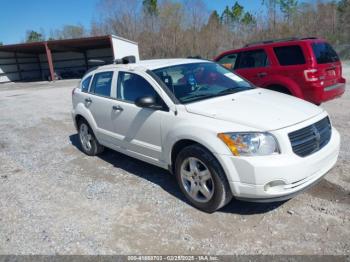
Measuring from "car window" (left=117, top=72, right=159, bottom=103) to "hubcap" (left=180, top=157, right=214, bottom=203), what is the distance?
1.00 meters

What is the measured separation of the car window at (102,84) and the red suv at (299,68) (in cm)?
379

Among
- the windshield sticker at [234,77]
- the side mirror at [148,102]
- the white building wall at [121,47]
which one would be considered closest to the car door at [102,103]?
the side mirror at [148,102]

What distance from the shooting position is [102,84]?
4980 mm

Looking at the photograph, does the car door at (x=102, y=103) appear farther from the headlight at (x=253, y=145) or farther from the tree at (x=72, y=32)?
the tree at (x=72, y=32)

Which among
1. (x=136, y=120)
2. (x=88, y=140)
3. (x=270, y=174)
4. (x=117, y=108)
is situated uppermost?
(x=117, y=108)

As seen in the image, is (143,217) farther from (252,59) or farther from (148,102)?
(252,59)

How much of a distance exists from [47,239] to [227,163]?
205 centimetres

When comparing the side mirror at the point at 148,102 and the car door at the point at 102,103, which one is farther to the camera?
the car door at the point at 102,103

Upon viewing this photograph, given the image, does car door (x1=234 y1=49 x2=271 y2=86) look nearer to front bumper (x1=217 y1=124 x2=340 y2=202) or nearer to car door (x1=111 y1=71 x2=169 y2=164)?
car door (x1=111 y1=71 x2=169 y2=164)

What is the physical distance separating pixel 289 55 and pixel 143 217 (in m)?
5.07

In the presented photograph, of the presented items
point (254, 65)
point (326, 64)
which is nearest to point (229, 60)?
point (254, 65)

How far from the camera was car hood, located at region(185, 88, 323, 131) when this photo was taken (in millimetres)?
3064

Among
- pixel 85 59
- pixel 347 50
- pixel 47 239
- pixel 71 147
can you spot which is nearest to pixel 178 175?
pixel 47 239

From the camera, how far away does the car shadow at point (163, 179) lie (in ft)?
11.2
